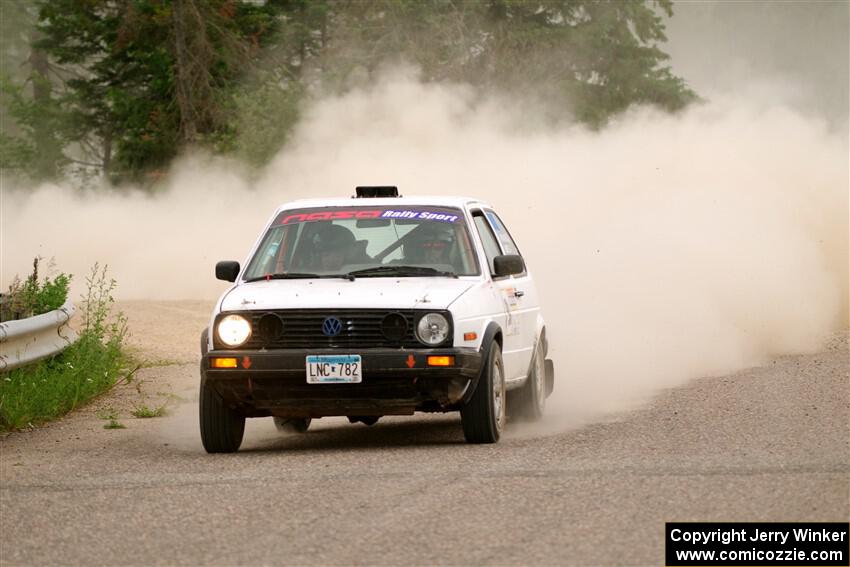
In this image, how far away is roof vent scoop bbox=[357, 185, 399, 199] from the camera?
11629 mm

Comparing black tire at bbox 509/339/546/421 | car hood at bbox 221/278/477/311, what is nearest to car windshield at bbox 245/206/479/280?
car hood at bbox 221/278/477/311

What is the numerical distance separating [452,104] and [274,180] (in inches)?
176

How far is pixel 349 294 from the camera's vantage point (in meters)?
10.0

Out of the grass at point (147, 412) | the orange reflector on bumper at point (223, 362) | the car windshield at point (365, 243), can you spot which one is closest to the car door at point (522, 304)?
the car windshield at point (365, 243)

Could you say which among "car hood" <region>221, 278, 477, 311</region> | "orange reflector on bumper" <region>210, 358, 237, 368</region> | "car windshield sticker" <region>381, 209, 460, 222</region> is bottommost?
"orange reflector on bumper" <region>210, 358, 237, 368</region>

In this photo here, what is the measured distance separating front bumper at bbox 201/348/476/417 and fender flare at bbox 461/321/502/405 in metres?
0.01

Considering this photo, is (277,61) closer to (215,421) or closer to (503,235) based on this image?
(503,235)

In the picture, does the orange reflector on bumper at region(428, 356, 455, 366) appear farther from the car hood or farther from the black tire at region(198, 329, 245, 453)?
the black tire at region(198, 329, 245, 453)

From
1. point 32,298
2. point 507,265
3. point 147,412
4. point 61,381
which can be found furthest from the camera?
point 32,298

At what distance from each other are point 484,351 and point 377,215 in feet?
5.04

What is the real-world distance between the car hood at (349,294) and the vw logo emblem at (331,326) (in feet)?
0.28

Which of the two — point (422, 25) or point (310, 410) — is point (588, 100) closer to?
point (422, 25)

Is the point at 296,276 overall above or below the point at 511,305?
above

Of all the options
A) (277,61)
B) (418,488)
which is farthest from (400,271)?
(277,61)
